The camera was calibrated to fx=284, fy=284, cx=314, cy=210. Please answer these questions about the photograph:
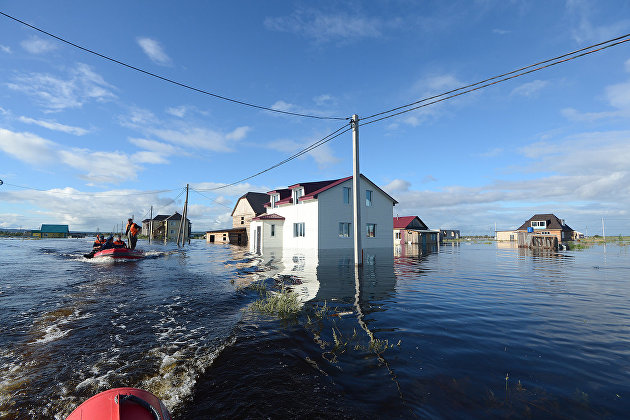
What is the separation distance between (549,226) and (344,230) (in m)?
50.8

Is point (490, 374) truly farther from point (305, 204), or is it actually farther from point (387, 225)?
point (387, 225)

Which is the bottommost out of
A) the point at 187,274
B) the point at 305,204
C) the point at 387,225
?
the point at 187,274

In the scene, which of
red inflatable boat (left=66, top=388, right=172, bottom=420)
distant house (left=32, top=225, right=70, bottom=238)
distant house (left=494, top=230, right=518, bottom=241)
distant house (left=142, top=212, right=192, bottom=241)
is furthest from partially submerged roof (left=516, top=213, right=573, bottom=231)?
distant house (left=32, top=225, right=70, bottom=238)

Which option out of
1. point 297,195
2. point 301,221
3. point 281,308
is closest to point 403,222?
point 297,195

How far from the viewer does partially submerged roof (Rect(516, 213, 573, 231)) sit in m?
55.6

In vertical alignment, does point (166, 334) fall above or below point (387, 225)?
below

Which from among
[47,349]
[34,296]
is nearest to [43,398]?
[47,349]

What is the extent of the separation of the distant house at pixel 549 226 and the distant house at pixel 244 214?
1871 inches

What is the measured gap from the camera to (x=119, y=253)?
19.2 meters

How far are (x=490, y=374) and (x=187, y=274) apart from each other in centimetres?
1267

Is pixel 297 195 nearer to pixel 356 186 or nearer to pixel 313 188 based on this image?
pixel 313 188

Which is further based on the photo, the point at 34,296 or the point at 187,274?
the point at 187,274

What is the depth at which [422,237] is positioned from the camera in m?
44.3

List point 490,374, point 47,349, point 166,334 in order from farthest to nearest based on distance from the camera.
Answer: point 166,334 < point 47,349 < point 490,374
